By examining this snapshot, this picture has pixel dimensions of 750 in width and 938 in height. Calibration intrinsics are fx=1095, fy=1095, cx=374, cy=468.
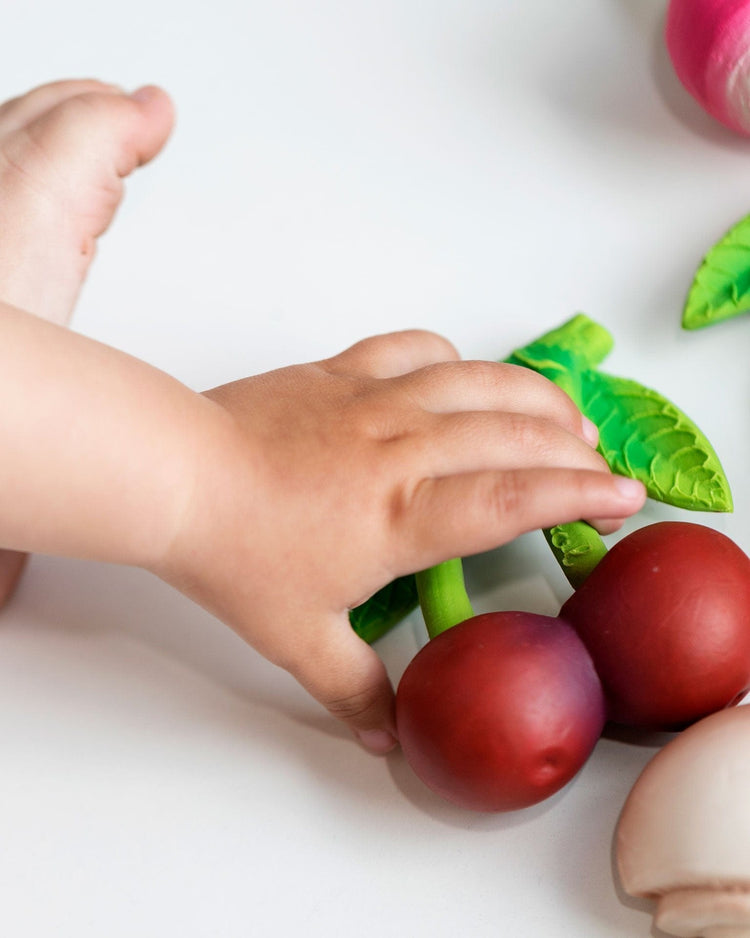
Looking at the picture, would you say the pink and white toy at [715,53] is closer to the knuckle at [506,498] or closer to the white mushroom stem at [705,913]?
the knuckle at [506,498]

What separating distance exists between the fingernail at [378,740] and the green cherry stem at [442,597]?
5cm

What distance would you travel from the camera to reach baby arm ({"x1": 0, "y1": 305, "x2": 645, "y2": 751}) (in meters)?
0.46

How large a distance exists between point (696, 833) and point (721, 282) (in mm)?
341

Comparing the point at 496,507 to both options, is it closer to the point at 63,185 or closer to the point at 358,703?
the point at 358,703

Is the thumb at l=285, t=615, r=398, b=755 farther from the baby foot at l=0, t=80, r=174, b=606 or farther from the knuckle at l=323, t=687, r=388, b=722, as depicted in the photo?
the baby foot at l=0, t=80, r=174, b=606

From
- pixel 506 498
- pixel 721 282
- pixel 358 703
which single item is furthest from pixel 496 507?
pixel 721 282

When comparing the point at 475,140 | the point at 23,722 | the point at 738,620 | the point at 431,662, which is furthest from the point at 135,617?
the point at 475,140

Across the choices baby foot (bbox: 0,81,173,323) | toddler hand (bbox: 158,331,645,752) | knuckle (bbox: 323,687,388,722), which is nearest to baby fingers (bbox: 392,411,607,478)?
toddler hand (bbox: 158,331,645,752)

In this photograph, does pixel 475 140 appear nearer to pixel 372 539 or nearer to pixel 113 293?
pixel 113 293

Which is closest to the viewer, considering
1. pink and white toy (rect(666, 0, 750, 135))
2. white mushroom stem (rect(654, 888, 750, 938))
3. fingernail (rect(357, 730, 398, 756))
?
white mushroom stem (rect(654, 888, 750, 938))

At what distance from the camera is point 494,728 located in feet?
1.41

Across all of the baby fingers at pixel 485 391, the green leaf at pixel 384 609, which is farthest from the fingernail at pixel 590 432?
the green leaf at pixel 384 609

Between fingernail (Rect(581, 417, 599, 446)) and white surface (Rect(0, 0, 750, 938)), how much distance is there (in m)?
0.06

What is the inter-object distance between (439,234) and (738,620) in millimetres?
362
